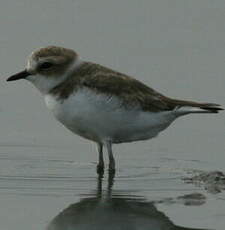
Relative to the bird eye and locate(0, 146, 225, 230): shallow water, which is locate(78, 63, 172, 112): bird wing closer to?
the bird eye

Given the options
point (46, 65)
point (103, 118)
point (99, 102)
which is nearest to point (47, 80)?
point (46, 65)

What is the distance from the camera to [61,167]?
12.8 m

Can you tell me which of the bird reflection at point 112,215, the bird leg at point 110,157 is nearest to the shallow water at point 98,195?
the bird reflection at point 112,215

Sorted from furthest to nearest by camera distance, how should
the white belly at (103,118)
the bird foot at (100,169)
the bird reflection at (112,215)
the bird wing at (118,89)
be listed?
1. the bird foot at (100,169)
2. the bird wing at (118,89)
3. the white belly at (103,118)
4. the bird reflection at (112,215)

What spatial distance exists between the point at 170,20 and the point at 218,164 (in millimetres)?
6375

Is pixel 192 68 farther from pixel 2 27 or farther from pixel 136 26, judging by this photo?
pixel 2 27

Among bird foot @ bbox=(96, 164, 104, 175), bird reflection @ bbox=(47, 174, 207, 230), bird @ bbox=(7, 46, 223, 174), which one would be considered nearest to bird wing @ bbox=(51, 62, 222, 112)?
bird @ bbox=(7, 46, 223, 174)

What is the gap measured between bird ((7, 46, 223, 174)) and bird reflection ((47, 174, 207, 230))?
3.87 feet

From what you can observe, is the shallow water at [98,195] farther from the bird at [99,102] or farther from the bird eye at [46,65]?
the bird eye at [46,65]

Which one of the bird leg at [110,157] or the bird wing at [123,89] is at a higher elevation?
the bird wing at [123,89]

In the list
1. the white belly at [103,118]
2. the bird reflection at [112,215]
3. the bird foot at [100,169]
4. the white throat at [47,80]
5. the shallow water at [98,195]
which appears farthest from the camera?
the bird foot at [100,169]

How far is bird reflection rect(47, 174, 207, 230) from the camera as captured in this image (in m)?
10.1

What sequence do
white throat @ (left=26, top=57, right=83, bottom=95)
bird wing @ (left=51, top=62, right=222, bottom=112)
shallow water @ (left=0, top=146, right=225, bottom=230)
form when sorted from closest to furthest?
shallow water @ (left=0, top=146, right=225, bottom=230), bird wing @ (left=51, top=62, right=222, bottom=112), white throat @ (left=26, top=57, right=83, bottom=95)

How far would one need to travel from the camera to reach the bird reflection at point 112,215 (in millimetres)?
10086
